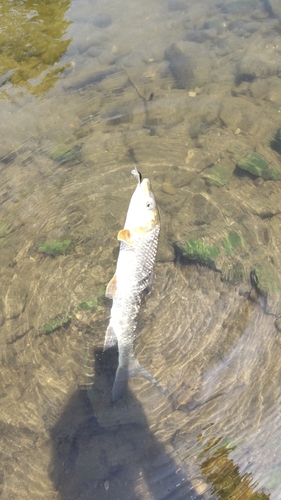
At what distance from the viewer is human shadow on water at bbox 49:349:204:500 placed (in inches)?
159

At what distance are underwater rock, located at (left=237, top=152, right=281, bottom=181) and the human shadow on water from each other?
12.1 feet

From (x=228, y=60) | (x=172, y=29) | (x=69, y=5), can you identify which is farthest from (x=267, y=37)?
(x=69, y=5)

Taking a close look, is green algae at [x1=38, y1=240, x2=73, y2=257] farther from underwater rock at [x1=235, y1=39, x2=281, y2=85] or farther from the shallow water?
underwater rock at [x1=235, y1=39, x2=281, y2=85]

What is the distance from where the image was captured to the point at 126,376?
14.6 ft

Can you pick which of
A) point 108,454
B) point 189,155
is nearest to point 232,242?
point 189,155

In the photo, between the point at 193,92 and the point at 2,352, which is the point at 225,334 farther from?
the point at 193,92

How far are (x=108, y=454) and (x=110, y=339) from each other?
1250 millimetres

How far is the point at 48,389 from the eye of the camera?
4.54 metres

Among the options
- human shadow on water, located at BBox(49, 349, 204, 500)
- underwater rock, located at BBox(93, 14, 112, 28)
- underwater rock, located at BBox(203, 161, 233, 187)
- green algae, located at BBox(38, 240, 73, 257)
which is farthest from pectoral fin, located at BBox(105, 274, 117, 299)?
underwater rock, located at BBox(93, 14, 112, 28)

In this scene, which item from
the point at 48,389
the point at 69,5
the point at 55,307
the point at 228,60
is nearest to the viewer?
the point at 48,389

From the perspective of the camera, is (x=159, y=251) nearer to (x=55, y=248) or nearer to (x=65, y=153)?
(x=55, y=248)

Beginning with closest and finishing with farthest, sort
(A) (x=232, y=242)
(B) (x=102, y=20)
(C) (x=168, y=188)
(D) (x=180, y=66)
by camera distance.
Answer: (A) (x=232, y=242) < (C) (x=168, y=188) < (D) (x=180, y=66) < (B) (x=102, y=20)

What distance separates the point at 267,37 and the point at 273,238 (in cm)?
489

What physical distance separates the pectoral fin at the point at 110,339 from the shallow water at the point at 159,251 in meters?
0.36
